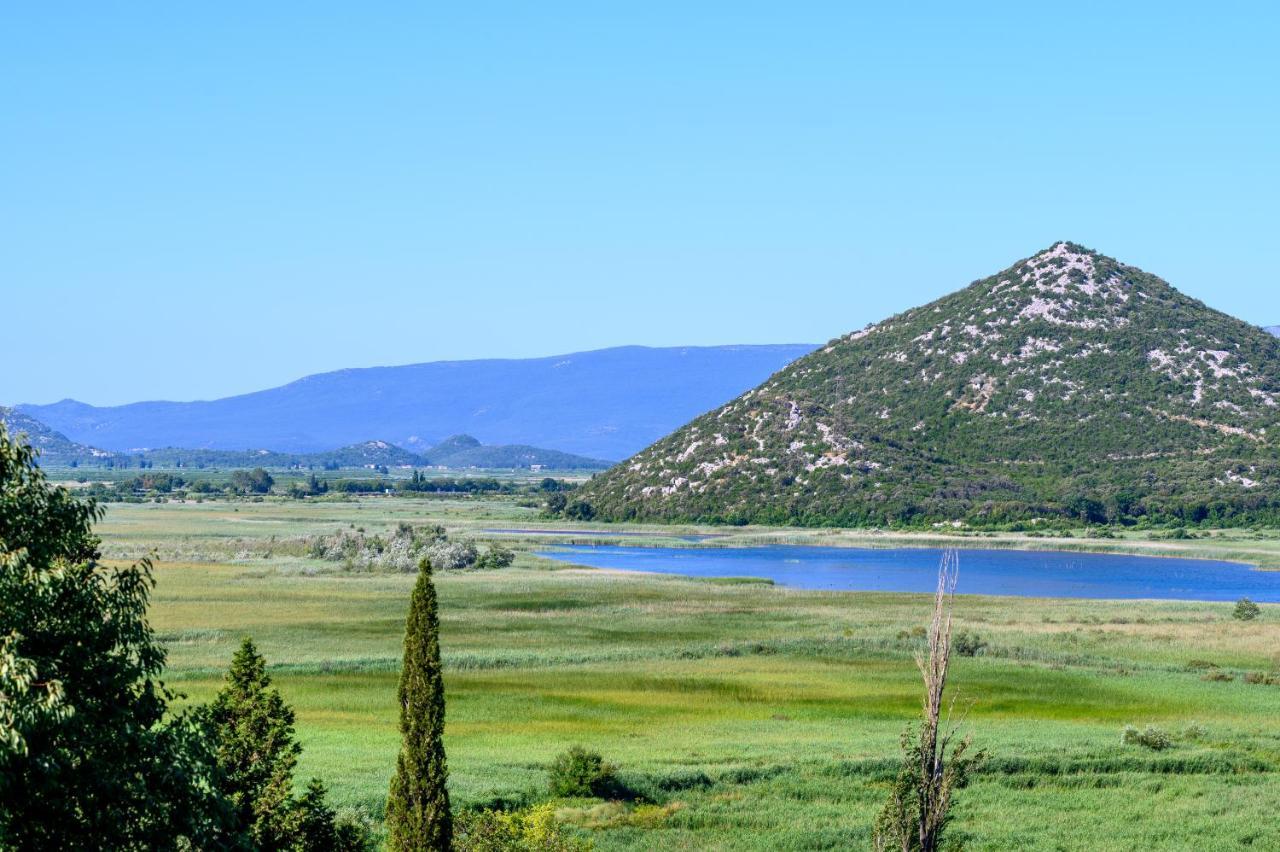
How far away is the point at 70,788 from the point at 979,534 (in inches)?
4705

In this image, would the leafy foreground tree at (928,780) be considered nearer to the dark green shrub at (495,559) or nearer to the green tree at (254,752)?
the green tree at (254,752)

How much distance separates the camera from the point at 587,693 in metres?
43.6

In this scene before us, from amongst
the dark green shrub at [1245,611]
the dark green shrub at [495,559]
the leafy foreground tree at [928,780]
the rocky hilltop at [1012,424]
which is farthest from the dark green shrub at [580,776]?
the rocky hilltop at [1012,424]

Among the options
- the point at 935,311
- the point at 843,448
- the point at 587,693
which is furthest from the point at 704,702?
the point at 935,311

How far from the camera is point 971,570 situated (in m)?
99.4

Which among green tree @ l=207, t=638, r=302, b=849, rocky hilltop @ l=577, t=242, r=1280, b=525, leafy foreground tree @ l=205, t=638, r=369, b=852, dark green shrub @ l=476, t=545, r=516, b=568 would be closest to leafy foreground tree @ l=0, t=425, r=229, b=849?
green tree @ l=207, t=638, r=302, b=849

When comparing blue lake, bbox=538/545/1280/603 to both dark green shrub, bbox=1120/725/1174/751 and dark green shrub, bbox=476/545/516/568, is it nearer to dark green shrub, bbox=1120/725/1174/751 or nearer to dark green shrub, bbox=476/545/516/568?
dark green shrub, bbox=476/545/516/568

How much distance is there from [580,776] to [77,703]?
52.6 ft

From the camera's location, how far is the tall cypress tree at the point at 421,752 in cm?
2056

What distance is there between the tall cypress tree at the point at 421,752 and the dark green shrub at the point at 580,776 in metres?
8.49

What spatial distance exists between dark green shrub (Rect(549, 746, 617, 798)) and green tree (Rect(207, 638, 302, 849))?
28.6ft

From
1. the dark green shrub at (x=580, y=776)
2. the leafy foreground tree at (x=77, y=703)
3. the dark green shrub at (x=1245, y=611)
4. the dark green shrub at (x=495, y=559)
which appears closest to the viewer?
the leafy foreground tree at (x=77, y=703)

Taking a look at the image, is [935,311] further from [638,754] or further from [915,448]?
[638,754]

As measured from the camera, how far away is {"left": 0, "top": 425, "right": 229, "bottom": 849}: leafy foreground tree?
1354cm
